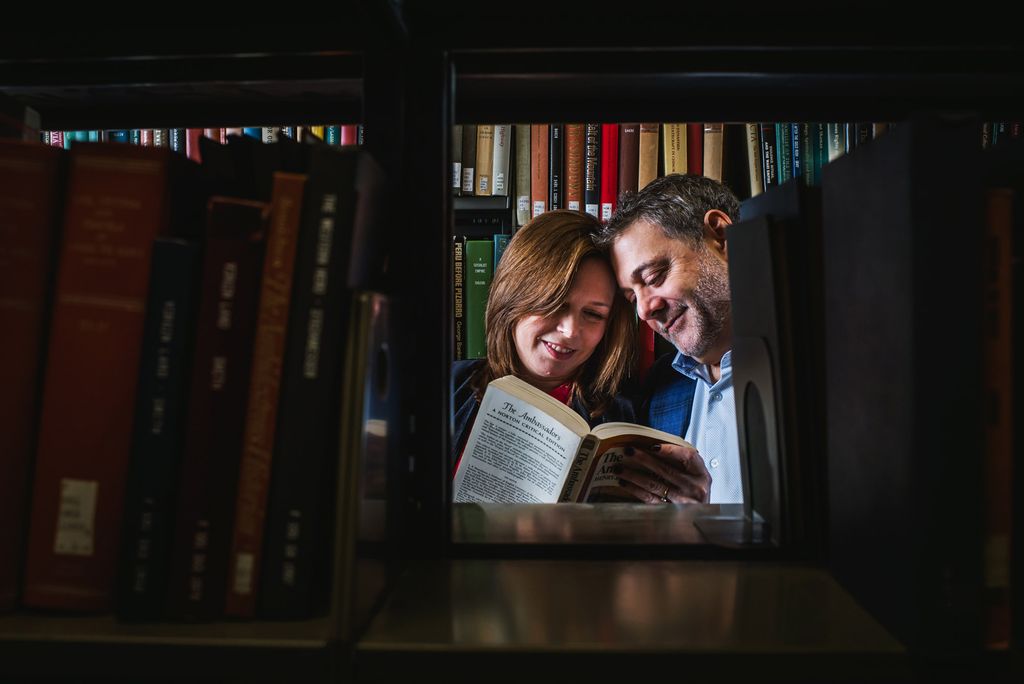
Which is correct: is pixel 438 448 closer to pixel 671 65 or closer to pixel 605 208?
pixel 671 65

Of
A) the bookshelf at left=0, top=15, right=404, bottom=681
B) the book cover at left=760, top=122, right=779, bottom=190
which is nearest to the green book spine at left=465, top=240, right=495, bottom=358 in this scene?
the book cover at left=760, top=122, right=779, bottom=190

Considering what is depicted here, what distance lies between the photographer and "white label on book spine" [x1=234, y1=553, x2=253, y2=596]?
43cm

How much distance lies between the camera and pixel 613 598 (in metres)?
0.47

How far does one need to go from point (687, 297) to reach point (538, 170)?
0.57 meters

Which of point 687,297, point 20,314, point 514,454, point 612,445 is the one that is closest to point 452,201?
point 20,314

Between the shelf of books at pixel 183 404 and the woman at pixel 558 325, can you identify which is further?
the woman at pixel 558 325

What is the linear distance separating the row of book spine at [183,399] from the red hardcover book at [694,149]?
1665 millimetres

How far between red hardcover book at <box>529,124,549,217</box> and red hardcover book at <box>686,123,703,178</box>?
15.9 inches

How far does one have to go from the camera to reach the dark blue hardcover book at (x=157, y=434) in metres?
0.43

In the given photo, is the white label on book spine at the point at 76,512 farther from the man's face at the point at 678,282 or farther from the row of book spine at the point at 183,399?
the man's face at the point at 678,282

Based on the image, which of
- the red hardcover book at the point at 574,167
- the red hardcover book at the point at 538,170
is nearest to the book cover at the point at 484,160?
the red hardcover book at the point at 538,170

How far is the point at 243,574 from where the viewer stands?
1.41 feet

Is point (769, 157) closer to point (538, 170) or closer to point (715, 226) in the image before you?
point (715, 226)

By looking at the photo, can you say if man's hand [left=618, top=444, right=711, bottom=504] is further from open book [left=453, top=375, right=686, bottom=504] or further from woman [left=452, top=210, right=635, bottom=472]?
woman [left=452, top=210, right=635, bottom=472]
